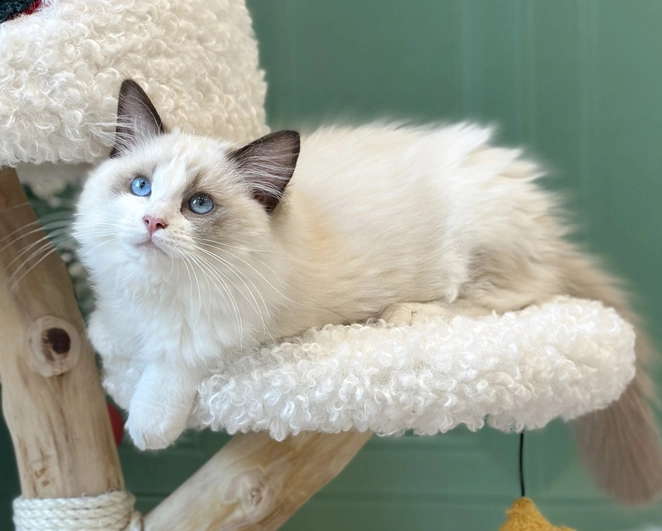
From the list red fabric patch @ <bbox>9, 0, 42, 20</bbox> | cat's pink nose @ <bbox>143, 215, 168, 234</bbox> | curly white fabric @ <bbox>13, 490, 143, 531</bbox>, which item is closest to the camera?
cat's pink nose @ <bbox>143, 215, 168, 234</bbox>

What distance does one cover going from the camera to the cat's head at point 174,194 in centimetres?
78

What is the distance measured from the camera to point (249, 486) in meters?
0.95

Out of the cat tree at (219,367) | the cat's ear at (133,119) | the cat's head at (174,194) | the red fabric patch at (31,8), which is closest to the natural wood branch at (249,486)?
the cat tree at (219,367)

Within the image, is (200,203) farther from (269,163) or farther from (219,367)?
(219,367)

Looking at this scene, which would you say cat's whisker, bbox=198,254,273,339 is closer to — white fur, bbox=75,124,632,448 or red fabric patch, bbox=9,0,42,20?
white fur, bbox=75,124,632,448

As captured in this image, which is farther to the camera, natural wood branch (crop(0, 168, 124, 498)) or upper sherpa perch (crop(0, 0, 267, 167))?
natural wood branch (crop(0, 168, 124, 498))

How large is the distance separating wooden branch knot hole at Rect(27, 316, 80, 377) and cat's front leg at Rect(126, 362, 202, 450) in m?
0.20

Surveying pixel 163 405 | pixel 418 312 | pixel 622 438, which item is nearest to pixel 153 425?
pixel 163 405

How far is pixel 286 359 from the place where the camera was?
848 millimetres

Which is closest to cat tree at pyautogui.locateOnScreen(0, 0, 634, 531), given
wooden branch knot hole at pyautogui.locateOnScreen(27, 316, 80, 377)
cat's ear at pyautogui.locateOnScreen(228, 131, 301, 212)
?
wooden branch knot hole at pyautogui.locateOnScreen(27, 316, 80, 377)

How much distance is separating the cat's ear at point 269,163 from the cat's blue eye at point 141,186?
0.11 meters

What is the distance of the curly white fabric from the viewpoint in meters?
0.98

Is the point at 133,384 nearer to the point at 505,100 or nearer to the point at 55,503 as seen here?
the point at 55,503

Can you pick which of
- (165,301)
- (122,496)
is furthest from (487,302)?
(122,496)
